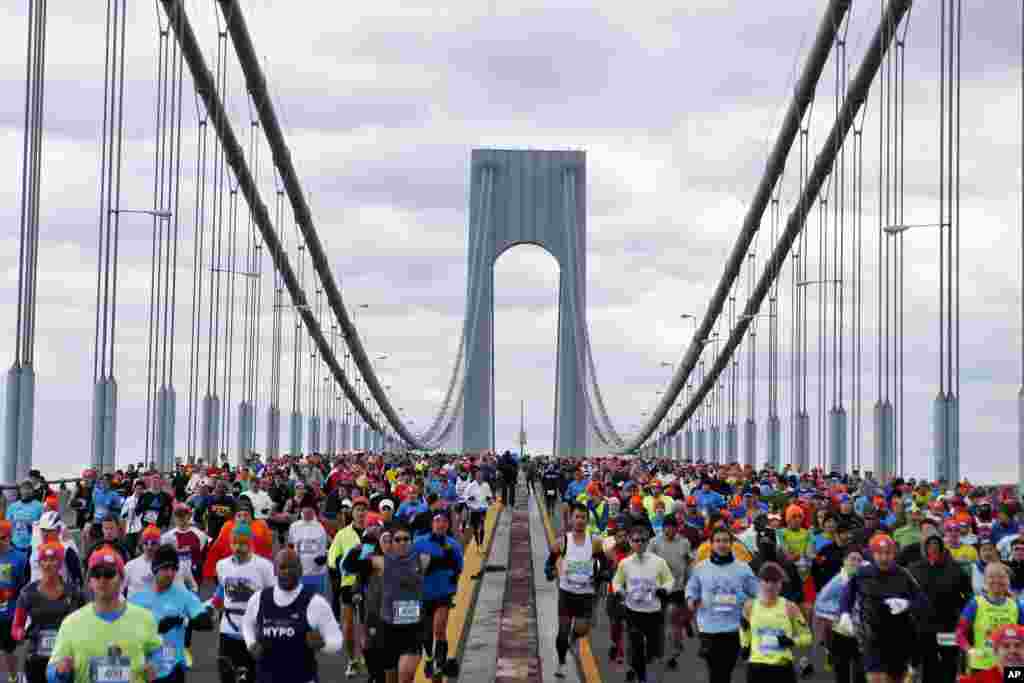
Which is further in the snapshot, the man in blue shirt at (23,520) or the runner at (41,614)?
the man in blue shirt at (23,520)

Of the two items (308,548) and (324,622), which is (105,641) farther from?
(308,548)

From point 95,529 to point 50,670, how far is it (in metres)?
7.11

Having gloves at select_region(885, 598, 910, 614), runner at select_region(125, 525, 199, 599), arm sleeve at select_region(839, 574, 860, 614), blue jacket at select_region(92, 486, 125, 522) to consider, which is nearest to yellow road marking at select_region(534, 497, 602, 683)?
arm sleeve at select_region(839, 574, 860, 614)

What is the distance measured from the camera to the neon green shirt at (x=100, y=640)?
25.6ft

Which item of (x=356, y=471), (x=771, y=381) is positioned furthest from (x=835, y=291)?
(x=356, y=471)

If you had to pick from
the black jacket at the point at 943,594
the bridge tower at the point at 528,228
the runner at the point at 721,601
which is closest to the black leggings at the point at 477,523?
the runner at the point at 721,601

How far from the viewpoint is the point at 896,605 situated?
10320 mm

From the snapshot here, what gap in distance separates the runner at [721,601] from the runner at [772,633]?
995 millimetres

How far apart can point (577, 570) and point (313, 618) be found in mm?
5668

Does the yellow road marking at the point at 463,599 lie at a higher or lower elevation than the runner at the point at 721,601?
lower

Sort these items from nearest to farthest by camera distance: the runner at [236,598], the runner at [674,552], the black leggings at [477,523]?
the runner at [236,598]
the runner at [674,552]
the black leggings at [477,523]

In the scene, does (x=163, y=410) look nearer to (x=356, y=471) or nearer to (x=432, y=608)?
(x=356, y=471)

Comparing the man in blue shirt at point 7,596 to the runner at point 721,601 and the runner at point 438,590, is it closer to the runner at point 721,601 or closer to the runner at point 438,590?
the runner at point 438,590

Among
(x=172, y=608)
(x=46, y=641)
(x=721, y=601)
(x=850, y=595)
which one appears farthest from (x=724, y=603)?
(x=46, y=641)
